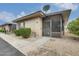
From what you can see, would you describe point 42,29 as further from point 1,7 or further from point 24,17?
point 1,7

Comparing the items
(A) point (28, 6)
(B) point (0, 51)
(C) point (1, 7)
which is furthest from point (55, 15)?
(B) point (0, 51)

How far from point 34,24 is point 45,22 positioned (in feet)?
0.76

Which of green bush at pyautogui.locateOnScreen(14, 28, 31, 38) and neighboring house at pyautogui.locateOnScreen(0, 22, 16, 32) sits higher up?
neighboring house at pyautogui.locateOnScreen(0, 22, 16, 32)

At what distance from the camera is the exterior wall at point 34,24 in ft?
12.4

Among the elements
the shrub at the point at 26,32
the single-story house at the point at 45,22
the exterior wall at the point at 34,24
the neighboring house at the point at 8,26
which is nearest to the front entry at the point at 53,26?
the single-story house at the point at 45,22

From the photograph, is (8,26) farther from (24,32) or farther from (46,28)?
(46,28)

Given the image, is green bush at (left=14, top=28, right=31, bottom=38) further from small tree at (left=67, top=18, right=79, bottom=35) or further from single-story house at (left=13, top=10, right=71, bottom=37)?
small tree at (left=67, top=18, right=79, bottom=35)

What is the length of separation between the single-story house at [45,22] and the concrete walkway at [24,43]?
0.49 ft

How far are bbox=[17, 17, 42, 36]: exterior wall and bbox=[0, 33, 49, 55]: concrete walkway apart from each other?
15cm

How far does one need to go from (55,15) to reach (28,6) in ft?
1.92

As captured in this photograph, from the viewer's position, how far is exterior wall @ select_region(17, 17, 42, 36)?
3770mm

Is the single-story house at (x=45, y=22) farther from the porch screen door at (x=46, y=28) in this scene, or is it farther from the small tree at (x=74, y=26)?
the small tree at (x=74, y=26)

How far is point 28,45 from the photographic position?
3.72 meters

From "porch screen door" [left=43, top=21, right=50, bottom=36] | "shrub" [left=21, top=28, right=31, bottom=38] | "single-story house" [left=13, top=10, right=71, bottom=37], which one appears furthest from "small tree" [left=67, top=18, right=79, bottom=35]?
"shrub" [left=21, top=28, right=31, bottom=38]
